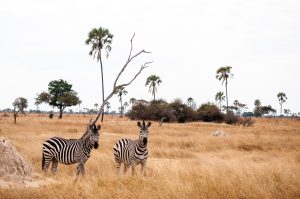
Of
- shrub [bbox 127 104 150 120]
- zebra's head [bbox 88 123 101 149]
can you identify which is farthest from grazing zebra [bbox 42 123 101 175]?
shrub [bbox 127 104 150 120]

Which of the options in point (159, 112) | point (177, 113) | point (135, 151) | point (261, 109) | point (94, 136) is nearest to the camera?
point (94, 136)

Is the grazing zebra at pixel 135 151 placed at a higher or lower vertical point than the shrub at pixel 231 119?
lower

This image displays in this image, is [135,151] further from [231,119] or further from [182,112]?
[231,119]

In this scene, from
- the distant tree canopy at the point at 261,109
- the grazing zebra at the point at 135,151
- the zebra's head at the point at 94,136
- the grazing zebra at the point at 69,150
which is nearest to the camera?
the zebra's head at the point at 94,136

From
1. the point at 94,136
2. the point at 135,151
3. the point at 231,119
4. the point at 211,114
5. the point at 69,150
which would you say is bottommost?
the point at 135,151

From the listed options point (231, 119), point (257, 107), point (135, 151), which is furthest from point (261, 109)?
point (135, 151)

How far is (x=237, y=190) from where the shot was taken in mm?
9234

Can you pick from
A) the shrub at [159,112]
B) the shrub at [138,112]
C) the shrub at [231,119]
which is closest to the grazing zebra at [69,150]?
the shrub at [159,112]

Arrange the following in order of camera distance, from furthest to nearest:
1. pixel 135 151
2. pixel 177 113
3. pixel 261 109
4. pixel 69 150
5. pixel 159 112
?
Answer: pixel 261 109
pixel 177 113
pixel 159 112
pixel 135 151
pixel 69 150

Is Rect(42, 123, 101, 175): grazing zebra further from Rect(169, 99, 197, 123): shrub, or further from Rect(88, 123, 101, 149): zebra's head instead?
Rect(169, 99, 197, 123): shrub

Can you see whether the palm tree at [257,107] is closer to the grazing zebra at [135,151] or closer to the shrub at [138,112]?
the shrub at [138,112]

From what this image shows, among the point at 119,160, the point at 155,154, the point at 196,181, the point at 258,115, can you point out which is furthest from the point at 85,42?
the point at 258,115

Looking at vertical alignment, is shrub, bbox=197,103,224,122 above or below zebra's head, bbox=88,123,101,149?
above

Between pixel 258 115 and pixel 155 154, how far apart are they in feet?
445
